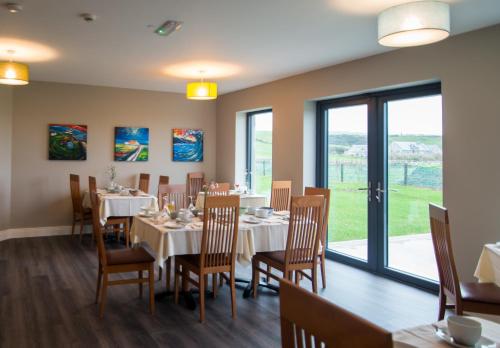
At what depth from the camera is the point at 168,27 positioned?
13.5 ft

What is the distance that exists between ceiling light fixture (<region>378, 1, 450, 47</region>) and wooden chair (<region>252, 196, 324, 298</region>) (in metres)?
1.53

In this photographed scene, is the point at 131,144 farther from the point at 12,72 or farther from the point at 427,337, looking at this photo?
the point at 427,337

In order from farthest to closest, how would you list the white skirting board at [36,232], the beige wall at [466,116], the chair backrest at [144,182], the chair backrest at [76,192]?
1. the chair backrest at [144,182]
2. the white skirting board at [36,232]
3. the chair backrest at [76,192]
4. the beige wall at [466,116]

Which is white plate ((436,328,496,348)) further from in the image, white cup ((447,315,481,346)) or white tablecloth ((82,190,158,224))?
white tablecloth ((82,190,158,224))

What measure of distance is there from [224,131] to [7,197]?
156 inches

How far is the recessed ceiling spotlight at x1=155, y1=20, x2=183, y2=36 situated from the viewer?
4.05 metres

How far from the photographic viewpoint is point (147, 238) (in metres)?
4.07

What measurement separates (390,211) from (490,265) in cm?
216

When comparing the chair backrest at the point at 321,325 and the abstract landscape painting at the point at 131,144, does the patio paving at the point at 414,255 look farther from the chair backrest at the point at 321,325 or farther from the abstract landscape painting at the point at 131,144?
the abstract landscape painting at the point at 131,144

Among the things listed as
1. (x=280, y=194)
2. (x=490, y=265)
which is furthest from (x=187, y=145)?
(x=490, y=265)

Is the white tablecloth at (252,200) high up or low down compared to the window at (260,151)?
down

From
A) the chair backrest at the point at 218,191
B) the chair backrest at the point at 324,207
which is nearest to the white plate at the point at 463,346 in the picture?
the chair backrest at the point at 324,207

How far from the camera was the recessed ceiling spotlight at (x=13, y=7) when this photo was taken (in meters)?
3.61

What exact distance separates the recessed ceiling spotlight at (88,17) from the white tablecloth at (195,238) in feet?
6.32
